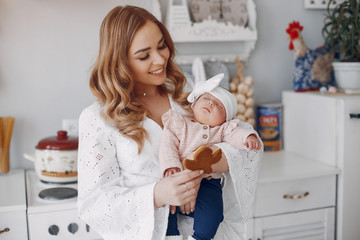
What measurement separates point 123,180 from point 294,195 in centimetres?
103

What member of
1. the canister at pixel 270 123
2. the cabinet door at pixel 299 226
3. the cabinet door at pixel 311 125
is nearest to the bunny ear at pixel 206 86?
the cabinet door at pixel 299 226

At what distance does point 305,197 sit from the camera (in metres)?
2.09

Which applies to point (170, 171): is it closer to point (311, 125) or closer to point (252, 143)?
point (252, 143)

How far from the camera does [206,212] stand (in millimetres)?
1207

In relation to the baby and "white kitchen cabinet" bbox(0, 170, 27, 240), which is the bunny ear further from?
"white kitchen cabinet" bbox(0, 170, 27, 240)

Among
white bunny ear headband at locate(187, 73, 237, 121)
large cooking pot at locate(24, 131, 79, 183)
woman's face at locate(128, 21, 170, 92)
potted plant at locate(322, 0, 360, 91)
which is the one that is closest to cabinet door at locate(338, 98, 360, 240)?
potted plant at locate(322, 0, 360, 91)

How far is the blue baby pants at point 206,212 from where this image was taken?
1.20 metres

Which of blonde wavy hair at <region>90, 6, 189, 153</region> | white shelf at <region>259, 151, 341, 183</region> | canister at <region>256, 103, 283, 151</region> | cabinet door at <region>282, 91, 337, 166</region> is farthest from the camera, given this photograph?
canister at <region>256, 103, 283, 151</region>

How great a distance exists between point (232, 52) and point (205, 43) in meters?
0.16

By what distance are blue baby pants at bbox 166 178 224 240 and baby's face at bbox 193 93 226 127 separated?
0.17 metres

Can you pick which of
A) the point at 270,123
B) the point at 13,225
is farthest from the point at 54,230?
the point at 270,123

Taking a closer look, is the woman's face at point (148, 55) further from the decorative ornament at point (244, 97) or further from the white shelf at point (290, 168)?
the decorative ornament at point (244, 97)

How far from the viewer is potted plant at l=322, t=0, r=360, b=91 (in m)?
2.23

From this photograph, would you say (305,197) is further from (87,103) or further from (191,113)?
(87,103)
